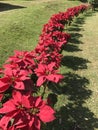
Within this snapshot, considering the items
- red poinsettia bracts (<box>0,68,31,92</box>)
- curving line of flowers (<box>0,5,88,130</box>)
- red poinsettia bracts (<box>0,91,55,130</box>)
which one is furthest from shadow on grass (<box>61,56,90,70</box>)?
red poinsettia bracts (<box>0,91,55,130</box>)

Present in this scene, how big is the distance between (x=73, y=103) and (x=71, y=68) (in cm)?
273

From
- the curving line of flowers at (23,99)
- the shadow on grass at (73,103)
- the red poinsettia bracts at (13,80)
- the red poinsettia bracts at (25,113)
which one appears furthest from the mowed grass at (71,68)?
the red poinsettia bracts at (25,113)

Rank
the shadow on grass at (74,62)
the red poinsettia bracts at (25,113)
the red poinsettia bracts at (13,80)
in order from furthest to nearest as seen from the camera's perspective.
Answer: the shadow on grass at (74,62) → the red poinsettia bracts at (13,80) → the red poinsettia bracts at (25,113)

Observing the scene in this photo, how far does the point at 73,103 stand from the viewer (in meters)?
6.81

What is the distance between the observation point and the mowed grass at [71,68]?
6113 mm

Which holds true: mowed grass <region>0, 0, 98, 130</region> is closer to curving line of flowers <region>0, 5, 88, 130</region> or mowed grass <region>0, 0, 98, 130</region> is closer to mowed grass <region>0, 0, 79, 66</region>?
mowed grass <region>0, 0, 79, 66</region>

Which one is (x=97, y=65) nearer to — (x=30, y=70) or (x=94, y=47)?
(x=94, y=47)

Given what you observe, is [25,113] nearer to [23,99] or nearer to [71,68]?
[23,99]

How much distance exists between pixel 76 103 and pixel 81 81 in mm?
1629

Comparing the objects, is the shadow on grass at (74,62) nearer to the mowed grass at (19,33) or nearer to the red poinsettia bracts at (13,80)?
the mowed grass at (19,33)

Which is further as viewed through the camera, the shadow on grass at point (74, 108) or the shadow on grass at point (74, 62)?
the shadow on grass at point (74, 62)

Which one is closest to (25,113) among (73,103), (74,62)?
(73,103)

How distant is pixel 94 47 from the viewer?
42.2 feet

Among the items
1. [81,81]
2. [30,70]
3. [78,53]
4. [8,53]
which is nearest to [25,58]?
[30,70]
